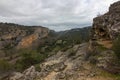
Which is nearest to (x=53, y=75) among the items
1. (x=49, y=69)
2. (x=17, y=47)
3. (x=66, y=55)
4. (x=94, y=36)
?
(x=49, y=69)

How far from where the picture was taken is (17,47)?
180 meters

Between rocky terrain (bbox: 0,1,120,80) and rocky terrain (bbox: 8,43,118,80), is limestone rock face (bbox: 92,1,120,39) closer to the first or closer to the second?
rocky terrain (bbox: 0,1,120,80)

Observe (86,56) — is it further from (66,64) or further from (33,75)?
(33,75)

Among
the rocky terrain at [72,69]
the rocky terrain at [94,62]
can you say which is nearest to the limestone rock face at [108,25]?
the rocky terrain at [94,62]

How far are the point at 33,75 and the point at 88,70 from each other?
975 centimetres

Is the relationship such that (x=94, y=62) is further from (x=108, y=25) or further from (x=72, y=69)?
(x=108, y=25)

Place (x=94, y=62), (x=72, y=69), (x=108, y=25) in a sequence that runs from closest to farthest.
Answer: (x=94, y=62) → (x=72, y=69) → (x=108, y=25)

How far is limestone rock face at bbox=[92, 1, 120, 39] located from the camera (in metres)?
38.4

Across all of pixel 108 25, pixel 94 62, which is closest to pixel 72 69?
pixel 94 62

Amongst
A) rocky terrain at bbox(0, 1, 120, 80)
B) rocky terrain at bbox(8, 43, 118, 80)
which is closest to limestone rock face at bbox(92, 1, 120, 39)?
rocky terrain at bbox(0, 1, 120, 80)

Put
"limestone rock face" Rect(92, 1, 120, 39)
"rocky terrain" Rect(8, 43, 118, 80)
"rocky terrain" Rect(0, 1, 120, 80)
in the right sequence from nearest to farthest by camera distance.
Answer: "rocky terrain" Rect(0, 1, 120, 80), "rocky terrain" Rect(8, 43, 118, 80), "limestone rock face" Rect(92, 1, 120, 39)

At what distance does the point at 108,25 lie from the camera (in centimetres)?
4125

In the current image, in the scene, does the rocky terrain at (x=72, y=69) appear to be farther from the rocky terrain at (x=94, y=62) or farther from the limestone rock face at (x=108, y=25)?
the limestone rock face at (x=108, y=25)

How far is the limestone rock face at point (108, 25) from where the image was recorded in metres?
38.4
